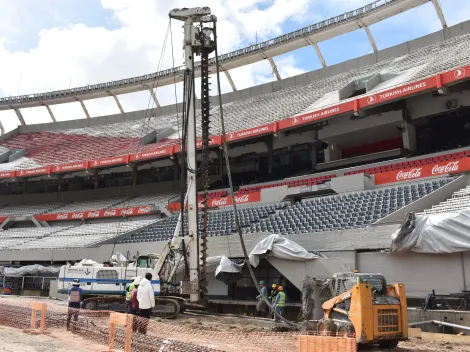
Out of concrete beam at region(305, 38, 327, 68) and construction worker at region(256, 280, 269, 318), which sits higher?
concrete beam at region(305, 38, 327, 68)

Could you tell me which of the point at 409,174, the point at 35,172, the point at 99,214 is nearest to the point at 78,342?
the point at 409,174

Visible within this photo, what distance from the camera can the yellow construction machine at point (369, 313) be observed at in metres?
8.50

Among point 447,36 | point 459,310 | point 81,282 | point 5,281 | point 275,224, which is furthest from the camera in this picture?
point 447,36

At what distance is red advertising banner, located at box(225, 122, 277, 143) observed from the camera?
26.4m

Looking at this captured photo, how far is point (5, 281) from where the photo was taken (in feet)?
79.8

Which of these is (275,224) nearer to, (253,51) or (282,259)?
(282,259)

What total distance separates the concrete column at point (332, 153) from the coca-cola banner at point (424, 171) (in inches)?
260

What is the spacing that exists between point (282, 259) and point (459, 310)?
5908 mm

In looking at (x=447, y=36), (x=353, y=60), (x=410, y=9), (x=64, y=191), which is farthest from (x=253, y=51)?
(x=64, y=191)

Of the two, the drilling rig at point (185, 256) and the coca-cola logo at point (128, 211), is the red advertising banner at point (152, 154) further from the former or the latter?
the drilling rig at point (185, 256)

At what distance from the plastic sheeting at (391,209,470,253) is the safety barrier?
5261mm

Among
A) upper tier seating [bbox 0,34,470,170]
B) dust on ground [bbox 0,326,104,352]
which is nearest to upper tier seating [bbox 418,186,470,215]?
upper tier seating [bbox 0,34,470,170]

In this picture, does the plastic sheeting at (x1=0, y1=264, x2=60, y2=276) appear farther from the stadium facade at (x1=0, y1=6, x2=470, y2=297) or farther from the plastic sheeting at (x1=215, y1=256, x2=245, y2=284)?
the plastic sheeting at (x1=215, y1=256, x2=245, y2=284)

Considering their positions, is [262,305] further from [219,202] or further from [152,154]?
[152,154]
